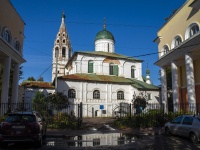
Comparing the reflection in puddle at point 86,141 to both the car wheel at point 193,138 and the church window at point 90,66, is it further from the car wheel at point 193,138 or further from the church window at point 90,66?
the church window at point 90,66

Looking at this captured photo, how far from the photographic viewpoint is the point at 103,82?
39.0 metres

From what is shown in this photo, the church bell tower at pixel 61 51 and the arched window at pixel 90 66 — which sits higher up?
the church bell tower at pixel 61 51

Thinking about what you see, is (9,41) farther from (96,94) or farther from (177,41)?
(96,94)

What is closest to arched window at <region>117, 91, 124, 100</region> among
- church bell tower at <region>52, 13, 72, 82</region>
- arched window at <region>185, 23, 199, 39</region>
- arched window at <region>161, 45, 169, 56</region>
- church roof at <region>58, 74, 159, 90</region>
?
church roof at <region>58, 74, 159, 90</region>

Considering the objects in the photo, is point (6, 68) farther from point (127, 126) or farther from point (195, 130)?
point (195, 130)

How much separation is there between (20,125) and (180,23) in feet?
65.5

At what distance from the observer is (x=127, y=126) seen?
19.0 meters

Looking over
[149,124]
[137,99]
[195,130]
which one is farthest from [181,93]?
[195,130]

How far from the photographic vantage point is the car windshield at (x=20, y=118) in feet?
31.1

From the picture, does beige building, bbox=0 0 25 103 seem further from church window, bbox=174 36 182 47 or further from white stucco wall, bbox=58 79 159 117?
church window, bbox=174 36 182 47

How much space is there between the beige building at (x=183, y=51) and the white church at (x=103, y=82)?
30.0 feet

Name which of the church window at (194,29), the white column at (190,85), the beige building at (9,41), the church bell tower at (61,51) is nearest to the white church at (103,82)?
the beige building at (9,41)

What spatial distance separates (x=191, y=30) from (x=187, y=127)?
1324cm

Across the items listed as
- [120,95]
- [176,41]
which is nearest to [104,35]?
[120,95]
